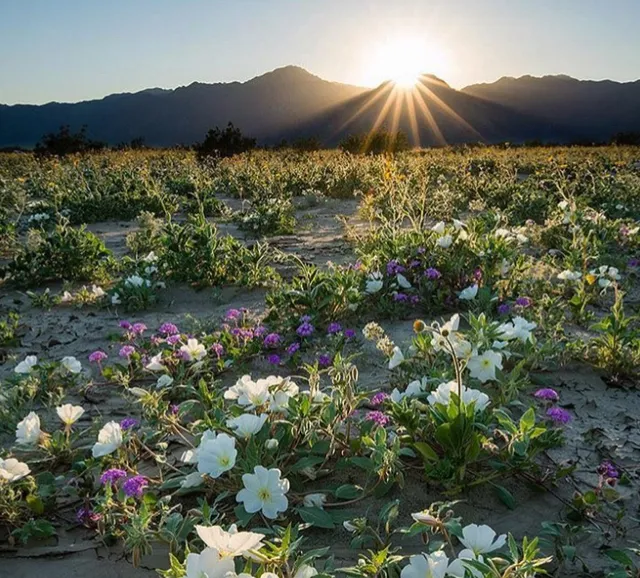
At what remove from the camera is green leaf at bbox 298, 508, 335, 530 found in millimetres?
2010

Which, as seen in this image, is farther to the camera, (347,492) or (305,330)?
(305,330)

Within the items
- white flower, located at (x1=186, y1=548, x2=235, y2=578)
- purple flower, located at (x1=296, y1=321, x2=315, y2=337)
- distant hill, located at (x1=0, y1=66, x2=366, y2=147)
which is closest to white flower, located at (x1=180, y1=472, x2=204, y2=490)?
white flower, located at (x1=186, y1=548, x2=235, y2=578)

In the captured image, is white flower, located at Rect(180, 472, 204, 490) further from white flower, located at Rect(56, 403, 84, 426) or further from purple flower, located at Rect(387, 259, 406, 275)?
purple flower, located at Rect(387, 259, 406, 275)

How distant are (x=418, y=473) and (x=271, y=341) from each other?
5.08ft

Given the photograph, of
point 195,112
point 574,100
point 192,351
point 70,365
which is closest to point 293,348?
point 192,351

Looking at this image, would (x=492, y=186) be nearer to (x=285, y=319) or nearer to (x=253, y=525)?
(x=285, y=319)

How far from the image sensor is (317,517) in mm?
2031

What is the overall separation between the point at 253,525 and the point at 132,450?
741 millimetres

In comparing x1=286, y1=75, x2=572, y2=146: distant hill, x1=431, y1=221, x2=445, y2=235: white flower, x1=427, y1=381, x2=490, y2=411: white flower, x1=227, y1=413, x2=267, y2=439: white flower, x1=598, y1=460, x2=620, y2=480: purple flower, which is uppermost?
x1=286, y1=75, x2=572, y2=146: distant hill

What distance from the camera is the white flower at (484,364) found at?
8.09ft

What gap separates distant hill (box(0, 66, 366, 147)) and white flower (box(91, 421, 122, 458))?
12654cm

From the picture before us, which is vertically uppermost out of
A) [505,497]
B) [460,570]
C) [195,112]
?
[195,112]

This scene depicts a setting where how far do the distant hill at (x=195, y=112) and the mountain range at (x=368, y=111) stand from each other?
0.93 ft

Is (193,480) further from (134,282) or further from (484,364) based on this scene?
(134,282)
